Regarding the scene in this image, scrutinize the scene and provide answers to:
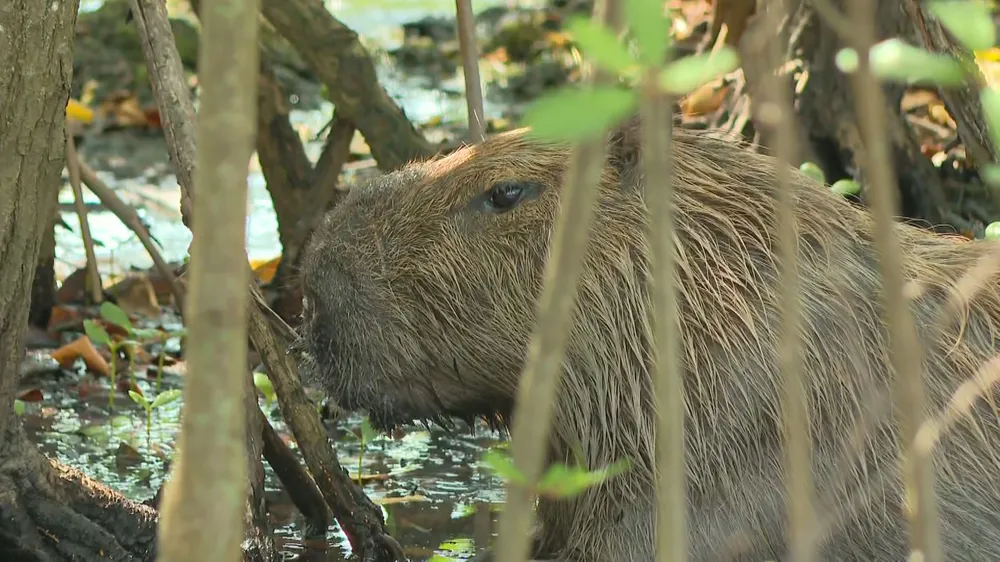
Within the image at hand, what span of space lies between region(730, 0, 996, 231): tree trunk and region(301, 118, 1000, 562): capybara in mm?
1516

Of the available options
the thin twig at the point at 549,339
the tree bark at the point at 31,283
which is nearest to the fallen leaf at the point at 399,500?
the tree bark at the point at 31,283

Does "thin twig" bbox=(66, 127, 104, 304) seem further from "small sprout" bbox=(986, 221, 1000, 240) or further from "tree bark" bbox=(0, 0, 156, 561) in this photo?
"small sprout" bbox=(986, 221, 1000, 240)

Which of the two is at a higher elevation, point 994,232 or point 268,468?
point 994,232

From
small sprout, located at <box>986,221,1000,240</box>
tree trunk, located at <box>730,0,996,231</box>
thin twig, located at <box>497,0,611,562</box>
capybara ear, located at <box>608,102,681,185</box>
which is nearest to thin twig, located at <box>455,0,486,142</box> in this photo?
capybara ear, located at <box>608,102,681,185</box>

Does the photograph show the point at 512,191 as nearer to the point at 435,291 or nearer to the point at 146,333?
the point at 435,291

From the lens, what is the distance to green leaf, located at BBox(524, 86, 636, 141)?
45.1 inches

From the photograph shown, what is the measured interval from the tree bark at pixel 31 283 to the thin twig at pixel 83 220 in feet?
2.82

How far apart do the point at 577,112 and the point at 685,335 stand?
1.71m

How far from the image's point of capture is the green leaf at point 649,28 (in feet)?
3.91

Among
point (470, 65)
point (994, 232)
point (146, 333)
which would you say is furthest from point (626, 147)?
point (146, 333)

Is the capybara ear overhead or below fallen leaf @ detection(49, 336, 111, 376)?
overhead

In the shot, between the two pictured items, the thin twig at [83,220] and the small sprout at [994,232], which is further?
the thin twig at [83,220]

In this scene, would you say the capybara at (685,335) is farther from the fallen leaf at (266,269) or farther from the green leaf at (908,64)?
the fallen leaf at (266,269)

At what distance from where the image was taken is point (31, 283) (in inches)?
109
